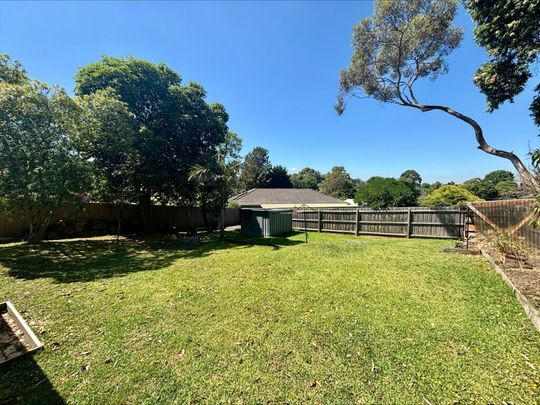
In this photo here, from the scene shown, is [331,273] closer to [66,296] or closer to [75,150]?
[66,296]

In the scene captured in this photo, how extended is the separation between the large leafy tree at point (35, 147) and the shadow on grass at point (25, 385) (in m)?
6.94

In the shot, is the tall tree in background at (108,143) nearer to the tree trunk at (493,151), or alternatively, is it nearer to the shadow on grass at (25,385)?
the shadow on grass at (25,385)

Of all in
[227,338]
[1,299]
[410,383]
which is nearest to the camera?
[410,383]

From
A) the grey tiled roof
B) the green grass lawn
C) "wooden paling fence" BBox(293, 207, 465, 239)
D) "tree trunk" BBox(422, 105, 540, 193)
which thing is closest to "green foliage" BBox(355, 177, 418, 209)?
"wooden paling fence" BBox(293, 207, 465, 239)

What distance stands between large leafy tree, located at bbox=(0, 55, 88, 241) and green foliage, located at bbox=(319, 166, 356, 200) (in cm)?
4628

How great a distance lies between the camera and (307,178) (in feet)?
205

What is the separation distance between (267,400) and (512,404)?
218 cm

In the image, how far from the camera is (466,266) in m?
5.89

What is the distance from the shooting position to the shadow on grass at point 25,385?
6.98 feet

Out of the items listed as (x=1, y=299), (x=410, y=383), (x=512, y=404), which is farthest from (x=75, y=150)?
(x=512, y=404)

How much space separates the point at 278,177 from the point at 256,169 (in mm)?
4532

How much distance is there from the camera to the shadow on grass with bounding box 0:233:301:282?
593 centimetres

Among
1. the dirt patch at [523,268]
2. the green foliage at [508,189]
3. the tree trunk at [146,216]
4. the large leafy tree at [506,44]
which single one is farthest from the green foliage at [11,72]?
the green foliage at [508,189]

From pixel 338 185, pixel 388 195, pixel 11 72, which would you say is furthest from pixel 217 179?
pixel 338 185
